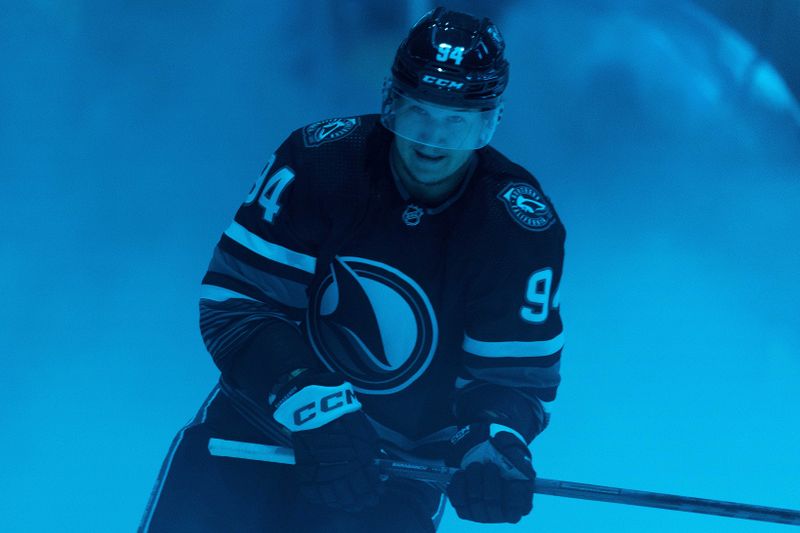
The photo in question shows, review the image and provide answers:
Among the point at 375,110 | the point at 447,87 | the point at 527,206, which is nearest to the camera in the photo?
the point at 447,87

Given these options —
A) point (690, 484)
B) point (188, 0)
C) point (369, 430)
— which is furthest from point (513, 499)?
point (188, 0)

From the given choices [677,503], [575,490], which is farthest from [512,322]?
[677,503]

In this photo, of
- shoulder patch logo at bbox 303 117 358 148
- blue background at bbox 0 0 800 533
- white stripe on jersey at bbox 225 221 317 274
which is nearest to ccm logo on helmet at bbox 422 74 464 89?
shoulder patch logo at bbox 303 117 358 148

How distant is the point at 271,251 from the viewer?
1.96 meters

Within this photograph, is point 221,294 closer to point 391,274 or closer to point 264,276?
point 264,276

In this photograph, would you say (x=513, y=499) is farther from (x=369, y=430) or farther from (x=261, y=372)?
(x=261, y=372)

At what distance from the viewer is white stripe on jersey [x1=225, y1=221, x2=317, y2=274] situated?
6.42 feet

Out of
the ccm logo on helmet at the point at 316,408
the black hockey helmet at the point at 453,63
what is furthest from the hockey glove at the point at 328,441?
the black hockey helmet at the point at 453,63

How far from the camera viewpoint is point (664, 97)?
4297 millimetres

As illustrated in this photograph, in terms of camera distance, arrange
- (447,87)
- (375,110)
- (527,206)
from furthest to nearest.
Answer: (375,110), (527,206), (447,87)

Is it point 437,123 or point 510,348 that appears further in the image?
point 510,348

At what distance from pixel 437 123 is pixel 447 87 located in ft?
0.21

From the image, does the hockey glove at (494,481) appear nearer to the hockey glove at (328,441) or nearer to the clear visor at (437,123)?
the hockey glove at (328,441)

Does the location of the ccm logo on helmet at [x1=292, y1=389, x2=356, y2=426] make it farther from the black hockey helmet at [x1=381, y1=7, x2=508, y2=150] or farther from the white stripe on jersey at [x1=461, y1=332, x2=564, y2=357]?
the black hockey helmet at [x1=381, y1=7, x2=508, y2=150]
